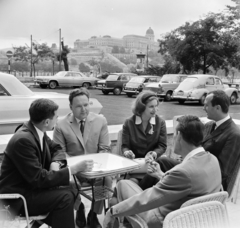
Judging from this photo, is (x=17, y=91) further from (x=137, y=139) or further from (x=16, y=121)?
(x=137, y=139)

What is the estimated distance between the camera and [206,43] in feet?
17.5

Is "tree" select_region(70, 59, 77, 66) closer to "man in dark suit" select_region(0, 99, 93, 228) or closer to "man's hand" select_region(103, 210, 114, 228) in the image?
"man in dark suit" select_region(0, 99, 93, 228)

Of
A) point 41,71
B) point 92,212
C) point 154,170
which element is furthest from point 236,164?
point 41,71

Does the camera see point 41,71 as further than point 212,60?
No

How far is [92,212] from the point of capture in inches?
89.4

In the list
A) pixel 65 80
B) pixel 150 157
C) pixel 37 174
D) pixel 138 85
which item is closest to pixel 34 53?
pixel 65 80

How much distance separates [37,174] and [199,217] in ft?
2.88

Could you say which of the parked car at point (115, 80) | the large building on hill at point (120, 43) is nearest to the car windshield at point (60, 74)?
the large building on hill at point (120, 43)

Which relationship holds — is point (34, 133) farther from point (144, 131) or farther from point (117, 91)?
point (117, 91)

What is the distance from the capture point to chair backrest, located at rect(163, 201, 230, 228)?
4.29 ft

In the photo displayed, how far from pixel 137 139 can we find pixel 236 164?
31.6 inches

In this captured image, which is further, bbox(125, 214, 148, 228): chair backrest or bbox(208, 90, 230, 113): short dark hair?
bbox(208, 90, 230, 113): short dark hair

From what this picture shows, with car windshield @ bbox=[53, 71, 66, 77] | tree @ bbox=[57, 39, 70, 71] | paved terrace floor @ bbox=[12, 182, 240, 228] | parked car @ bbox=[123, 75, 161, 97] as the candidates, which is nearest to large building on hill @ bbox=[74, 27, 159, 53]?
tree @ bbox=[57, 39, 70, 71]

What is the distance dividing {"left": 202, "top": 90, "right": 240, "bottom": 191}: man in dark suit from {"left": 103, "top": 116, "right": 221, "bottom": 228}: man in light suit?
0.62m
